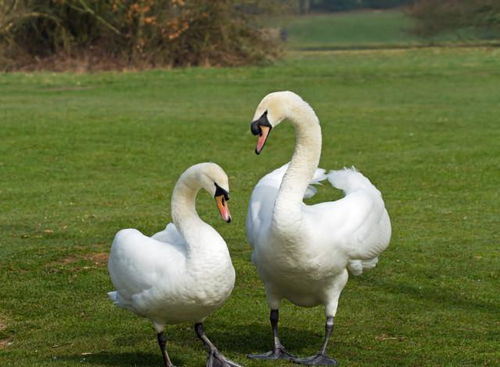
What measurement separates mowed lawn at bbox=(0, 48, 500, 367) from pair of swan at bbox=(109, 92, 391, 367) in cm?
50

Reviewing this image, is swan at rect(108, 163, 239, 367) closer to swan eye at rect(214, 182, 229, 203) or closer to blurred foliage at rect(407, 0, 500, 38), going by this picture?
swan eye at rect(214, 182, 229, 203)

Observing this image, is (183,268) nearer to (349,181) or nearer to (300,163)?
(300,163)

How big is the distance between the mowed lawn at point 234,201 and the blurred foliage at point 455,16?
1782mm

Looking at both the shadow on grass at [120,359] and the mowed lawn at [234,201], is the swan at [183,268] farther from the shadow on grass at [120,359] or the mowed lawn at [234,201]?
the mowed lawn at [234,201]

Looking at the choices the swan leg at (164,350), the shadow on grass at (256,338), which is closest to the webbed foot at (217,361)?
the swan leg at (164,350)

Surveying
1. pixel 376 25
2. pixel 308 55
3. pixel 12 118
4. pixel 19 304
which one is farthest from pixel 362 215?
pixel 376 25

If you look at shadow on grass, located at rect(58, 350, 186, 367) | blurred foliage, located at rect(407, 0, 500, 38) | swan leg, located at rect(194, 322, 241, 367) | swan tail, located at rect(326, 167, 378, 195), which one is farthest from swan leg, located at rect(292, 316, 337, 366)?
blurred foliage, located at rect(407, 0, 500, 38)

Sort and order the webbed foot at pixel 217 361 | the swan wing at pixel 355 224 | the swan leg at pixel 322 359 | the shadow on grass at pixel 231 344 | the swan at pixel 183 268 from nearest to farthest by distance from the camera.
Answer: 1. the swan at pixel 183 268
2. the webbed foot at pixel 217 361
3. the swan wing at pixel 355 224
4. the swan leg at pixel 322 359
5. the shadow on grass at pixel 231 344

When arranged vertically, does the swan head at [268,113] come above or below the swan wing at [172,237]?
above

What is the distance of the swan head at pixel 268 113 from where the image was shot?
6770mm

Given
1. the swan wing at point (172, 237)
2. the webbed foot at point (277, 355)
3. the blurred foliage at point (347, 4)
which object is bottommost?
the blurred foliage at point (347, 4)

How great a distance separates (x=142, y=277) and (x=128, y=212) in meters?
6.90

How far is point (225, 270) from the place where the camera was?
21.1ft

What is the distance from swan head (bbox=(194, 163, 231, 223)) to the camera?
6465mm
